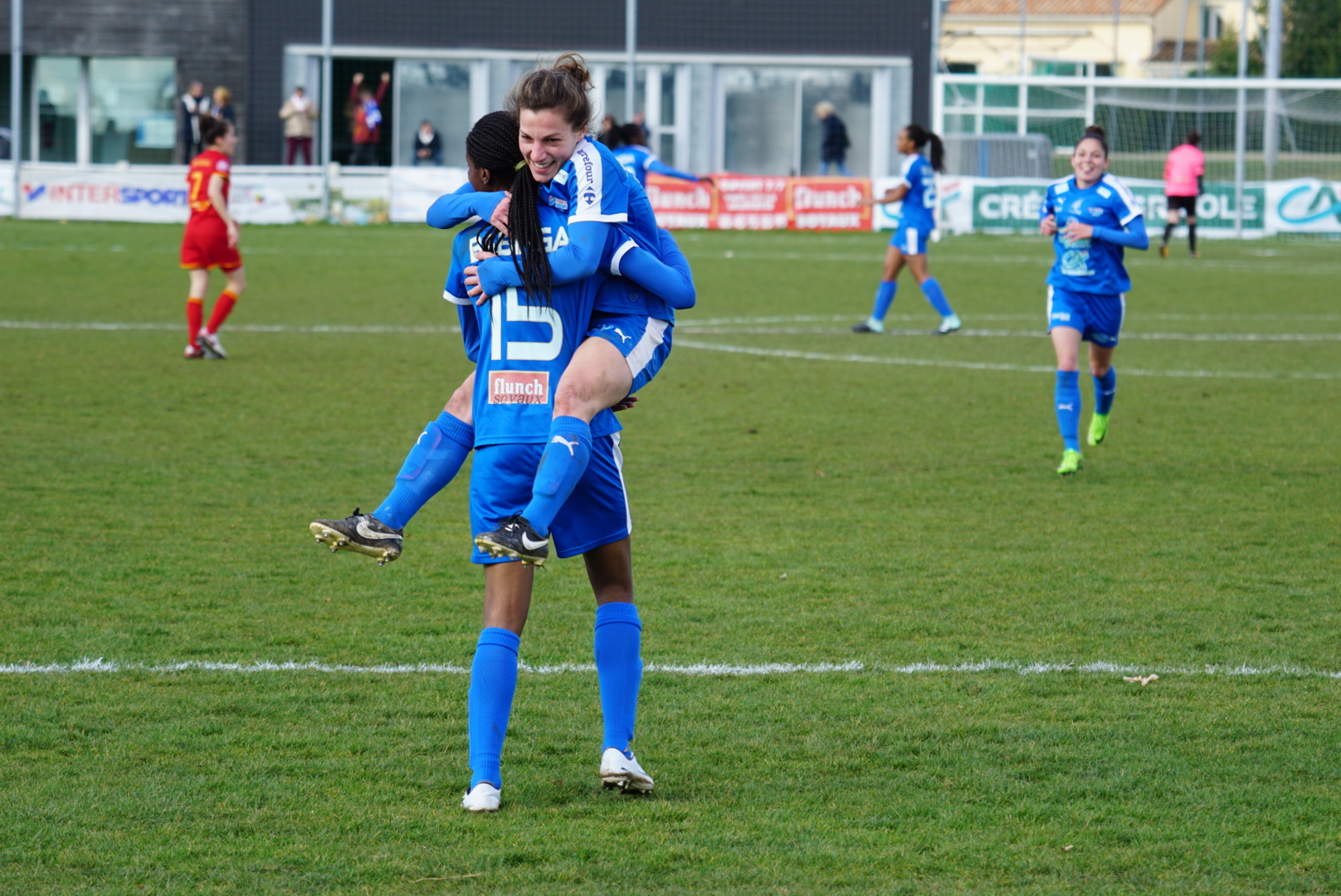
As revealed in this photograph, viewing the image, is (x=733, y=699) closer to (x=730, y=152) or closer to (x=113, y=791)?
(x=113, y=791)

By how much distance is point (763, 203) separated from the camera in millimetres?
32219

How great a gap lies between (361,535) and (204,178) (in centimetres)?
992

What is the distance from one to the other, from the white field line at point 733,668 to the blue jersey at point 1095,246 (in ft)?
14.1

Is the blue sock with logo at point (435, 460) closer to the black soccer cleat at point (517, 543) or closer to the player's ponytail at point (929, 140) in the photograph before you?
the black soccer cleat at point (517, 543)

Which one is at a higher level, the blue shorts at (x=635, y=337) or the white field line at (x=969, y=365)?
the blue shorts at (x=635, y=337)

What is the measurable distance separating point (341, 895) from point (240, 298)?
619 inches

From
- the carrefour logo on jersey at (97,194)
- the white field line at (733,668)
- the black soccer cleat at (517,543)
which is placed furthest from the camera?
the carrefour logo on jersey at (97,194)

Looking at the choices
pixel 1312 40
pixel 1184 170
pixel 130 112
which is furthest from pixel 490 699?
pixel 1312 40

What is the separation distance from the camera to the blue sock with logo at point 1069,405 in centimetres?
917

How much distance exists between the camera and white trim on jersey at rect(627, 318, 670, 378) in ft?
13.4

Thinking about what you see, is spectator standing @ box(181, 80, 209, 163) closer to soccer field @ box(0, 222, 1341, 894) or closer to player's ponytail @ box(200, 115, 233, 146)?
player's ponytail @ box(200, 115, 233, 146)

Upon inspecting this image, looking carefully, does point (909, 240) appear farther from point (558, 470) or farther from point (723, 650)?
point (558, 470)

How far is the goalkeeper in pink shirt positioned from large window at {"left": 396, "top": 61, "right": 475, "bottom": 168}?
1573 centimetres

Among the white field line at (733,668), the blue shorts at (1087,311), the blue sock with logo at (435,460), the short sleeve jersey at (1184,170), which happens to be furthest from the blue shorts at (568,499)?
the short sleeve jersey at (1184,170)
